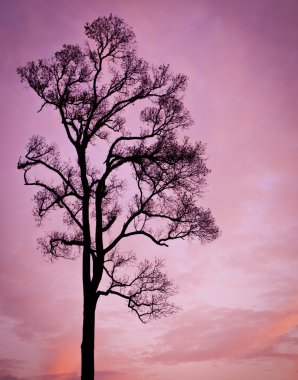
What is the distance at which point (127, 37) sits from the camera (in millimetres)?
20672

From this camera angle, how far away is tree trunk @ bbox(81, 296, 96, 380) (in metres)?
16.3

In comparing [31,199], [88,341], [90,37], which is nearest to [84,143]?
[31,199]

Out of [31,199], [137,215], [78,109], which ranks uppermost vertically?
[78,109]

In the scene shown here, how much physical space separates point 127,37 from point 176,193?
7.24 metres

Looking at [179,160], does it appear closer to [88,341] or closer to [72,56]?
[72,56]

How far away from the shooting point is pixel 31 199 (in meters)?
20.1

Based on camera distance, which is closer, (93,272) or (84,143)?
(93,272)

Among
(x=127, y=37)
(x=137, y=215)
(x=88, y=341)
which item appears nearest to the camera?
(x=88, y=341)

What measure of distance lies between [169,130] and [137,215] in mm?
3903

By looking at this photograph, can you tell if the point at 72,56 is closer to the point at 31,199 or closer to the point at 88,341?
the point at 31,199

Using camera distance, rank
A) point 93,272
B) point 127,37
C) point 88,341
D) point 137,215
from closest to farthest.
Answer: point 88,341, point 93,272, point 137,215, point 127,37

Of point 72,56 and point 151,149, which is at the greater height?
point 72,56

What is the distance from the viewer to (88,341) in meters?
16.6

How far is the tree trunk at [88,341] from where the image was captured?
1630cm
